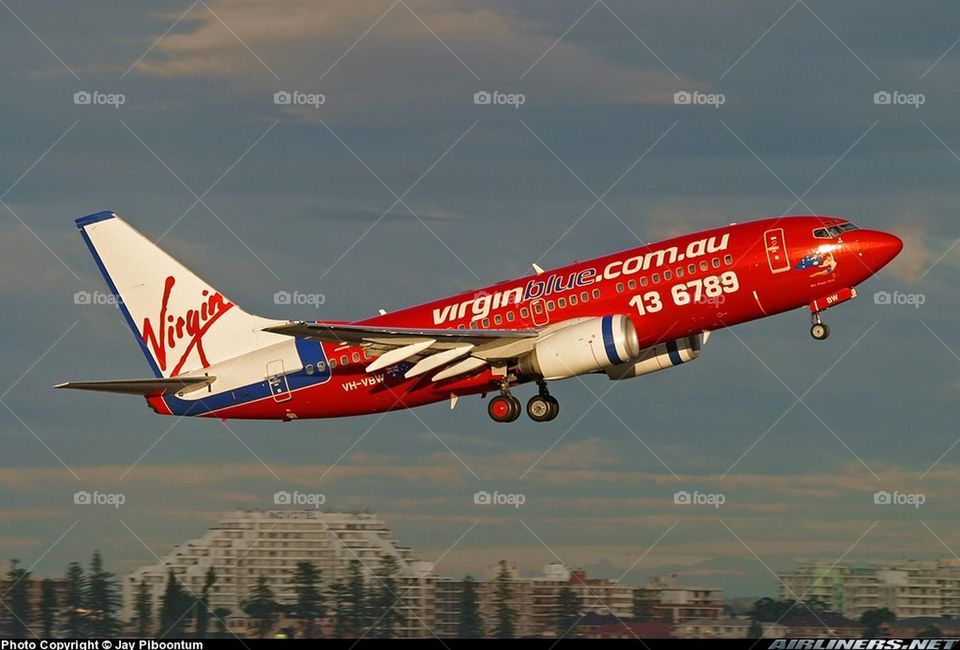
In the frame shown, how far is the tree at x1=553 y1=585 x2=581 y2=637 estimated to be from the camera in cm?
6147

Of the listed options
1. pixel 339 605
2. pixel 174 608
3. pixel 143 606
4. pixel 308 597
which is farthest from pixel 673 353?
pixel 143 606

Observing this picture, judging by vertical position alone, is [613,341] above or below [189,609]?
above

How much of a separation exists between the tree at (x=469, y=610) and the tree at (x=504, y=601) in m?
0.81

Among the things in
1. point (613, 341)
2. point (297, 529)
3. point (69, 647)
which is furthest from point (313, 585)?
point (613, 341)

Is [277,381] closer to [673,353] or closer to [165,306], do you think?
[165,306]

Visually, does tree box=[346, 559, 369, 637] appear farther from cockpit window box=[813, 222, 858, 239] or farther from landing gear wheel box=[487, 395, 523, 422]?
cockpit window box=[813, 222, 858, 239]

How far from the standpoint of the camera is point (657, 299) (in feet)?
179

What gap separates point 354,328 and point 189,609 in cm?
1595

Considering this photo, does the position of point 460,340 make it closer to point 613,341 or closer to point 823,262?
point 613,341

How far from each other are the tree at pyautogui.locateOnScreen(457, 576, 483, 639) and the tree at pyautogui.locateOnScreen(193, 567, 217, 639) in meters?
10.0

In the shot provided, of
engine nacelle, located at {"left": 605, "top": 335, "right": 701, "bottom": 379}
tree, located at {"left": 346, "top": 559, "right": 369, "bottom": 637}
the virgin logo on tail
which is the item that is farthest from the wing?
tree, located at {"left": 346, "top": 559, "right": 369, "bottom": 637}

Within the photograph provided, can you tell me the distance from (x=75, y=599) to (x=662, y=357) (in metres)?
25.6

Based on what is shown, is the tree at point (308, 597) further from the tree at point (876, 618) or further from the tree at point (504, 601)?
the tree at point (876, 618)

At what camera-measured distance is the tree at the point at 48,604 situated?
61906 millimetres
